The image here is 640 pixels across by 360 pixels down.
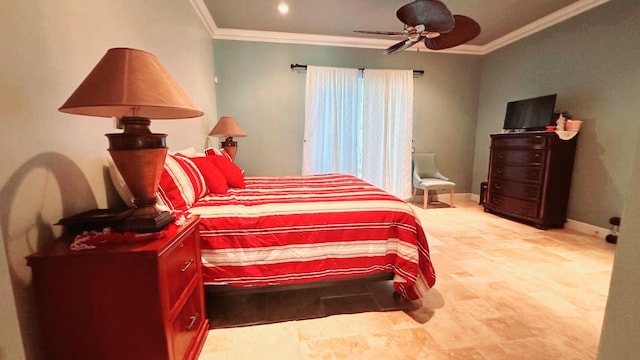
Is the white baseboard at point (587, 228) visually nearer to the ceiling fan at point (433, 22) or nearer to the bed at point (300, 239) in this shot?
the ceiling fan at point (433, 22)

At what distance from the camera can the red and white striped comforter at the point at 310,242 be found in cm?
157

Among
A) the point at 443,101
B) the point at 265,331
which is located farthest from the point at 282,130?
the point at 265,331

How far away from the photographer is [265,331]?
5.15 ft

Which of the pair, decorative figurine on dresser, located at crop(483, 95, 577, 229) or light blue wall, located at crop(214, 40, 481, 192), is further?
light blue wall, located at crop(214, 40, 481, 192)

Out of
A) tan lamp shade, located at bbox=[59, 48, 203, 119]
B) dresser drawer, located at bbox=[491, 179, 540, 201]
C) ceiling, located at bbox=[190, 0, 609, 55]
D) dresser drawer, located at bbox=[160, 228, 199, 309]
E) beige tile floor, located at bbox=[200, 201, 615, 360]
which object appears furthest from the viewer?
dresser drawer, located at bbox=[491, 179, 540, 201]

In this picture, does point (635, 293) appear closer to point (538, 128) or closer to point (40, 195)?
point (40, 195)

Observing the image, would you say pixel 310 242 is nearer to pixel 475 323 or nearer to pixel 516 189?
pixel 475 323

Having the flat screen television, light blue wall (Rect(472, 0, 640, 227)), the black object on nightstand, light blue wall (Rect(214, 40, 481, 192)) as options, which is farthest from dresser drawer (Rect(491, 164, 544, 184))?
the black object on nightstand

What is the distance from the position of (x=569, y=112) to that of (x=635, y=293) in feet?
12.7

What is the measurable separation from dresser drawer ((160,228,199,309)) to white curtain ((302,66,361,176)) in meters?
3.15

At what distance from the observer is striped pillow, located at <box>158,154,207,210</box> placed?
5.07ft

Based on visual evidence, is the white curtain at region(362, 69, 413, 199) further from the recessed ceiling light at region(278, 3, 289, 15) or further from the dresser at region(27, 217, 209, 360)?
the dresser at region(27, 217, 209, 360)

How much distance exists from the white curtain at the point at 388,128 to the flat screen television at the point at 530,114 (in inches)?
56.7

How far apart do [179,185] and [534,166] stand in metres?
4.09
